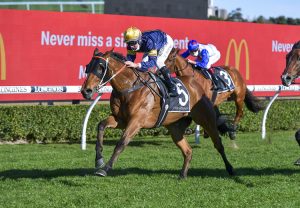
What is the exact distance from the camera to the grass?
567 cm

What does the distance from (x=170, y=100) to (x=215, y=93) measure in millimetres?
3556

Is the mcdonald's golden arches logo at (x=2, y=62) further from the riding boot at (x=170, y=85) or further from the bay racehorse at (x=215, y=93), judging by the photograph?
the riding boot at (x=170, y=85)

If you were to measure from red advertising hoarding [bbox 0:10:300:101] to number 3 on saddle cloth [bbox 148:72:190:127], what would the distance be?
16.6 feet

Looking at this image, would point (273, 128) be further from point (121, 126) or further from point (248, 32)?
point (121, 126)

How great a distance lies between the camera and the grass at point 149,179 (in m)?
5.67

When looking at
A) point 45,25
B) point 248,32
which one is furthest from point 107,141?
point 248,32

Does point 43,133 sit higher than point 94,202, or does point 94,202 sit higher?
point 94,202

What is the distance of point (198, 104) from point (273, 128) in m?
6.57

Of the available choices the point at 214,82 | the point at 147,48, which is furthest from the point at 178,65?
the point at 147,48

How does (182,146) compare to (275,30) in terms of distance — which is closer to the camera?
(182,146)

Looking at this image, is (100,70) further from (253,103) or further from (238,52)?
(238,52)

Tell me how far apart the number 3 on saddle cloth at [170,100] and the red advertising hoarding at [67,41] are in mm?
5055

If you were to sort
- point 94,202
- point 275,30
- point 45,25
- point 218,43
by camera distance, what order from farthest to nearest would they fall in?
point 275,30 → point 218,43 → point 45,25 → point 94,202

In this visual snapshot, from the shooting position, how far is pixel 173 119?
698 cm
